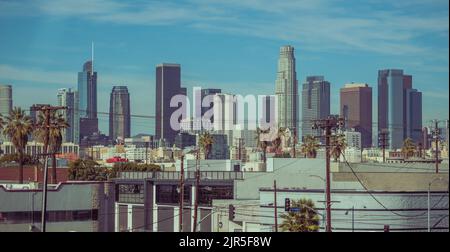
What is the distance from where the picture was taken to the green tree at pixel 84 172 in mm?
83062

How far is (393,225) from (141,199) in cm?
2965

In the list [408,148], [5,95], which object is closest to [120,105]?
[5,95]

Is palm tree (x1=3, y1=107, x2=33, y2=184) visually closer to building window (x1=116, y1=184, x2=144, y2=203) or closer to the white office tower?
building window (x1=116, y1=184, x2=144, y2=203)

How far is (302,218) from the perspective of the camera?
3669cm

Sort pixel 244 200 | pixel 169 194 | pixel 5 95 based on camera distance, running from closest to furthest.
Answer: pixel 5 95 < pixel 244 200 < pixel 169 194

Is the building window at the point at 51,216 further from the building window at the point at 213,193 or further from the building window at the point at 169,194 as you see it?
the building window at the point at 169,194

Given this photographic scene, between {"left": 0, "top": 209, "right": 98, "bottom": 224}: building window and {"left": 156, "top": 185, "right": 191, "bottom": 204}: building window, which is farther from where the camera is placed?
{"left": 156, "top": 185, "right": 191, "bottom": 204}: building window

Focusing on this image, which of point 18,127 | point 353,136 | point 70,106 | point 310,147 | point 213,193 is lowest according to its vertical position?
point 213,193

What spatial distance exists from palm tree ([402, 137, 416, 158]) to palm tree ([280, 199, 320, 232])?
219ft

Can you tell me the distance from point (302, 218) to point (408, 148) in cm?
7040

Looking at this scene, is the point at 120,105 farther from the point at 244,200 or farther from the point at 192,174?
the point at 192,174

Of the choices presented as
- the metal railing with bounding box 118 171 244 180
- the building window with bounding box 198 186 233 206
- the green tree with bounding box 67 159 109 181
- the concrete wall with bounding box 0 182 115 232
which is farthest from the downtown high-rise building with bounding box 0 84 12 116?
the green tree with bounding box 67 159 109 181

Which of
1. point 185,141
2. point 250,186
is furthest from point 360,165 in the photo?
point 185,141

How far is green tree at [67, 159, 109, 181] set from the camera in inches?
3270
